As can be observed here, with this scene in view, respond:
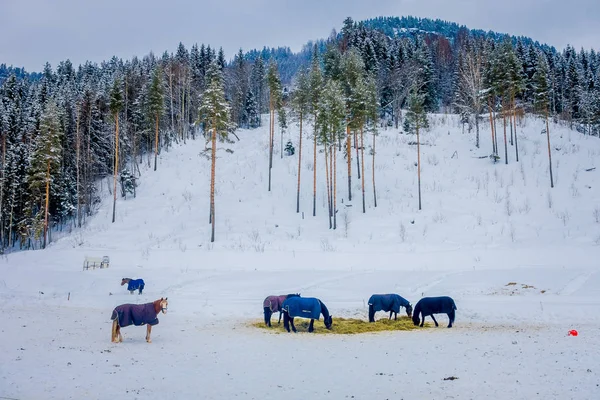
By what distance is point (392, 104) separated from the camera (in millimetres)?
70875

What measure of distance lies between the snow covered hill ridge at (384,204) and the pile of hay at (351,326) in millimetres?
15241

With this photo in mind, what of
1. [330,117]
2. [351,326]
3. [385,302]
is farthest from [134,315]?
[330,117]

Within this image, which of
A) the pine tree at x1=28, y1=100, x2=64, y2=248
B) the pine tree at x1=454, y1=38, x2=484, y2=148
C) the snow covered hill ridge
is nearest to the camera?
the snow covered hill ridge

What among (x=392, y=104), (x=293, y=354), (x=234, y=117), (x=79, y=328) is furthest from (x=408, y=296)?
(x=234, y=117)

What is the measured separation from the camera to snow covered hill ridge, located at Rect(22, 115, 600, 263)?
→ 34.7 metres

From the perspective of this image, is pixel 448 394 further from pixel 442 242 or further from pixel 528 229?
pixel 528 229

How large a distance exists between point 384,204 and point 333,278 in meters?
20.7

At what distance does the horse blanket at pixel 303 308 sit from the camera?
583 inches

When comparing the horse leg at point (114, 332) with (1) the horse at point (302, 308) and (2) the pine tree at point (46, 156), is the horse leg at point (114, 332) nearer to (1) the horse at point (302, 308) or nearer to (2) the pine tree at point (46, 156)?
(1) the horse at point (302, 308)

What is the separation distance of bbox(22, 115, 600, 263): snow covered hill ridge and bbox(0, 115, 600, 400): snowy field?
0.26m

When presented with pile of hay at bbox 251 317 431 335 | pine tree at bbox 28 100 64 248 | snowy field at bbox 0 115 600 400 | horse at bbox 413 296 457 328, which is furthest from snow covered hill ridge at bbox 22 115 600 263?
horse at bbox 413 296 457 328

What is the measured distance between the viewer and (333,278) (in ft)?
80.9

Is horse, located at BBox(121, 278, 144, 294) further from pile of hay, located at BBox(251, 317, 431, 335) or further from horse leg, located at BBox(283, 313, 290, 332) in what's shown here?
horse leg, located at BBox(283, 313, 290, 332)

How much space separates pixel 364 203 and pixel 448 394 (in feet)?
114
